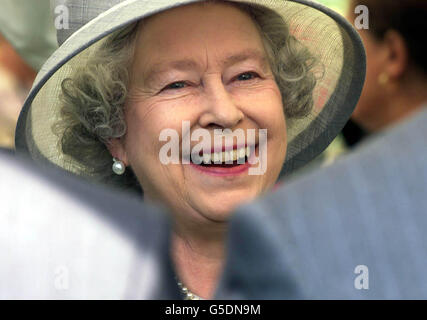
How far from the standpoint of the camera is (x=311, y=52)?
2.06 m

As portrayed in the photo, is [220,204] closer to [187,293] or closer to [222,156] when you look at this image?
[222,156]

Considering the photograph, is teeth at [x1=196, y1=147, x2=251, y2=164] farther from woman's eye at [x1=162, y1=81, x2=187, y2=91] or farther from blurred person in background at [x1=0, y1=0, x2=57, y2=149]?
blurred person in background at [x1=0, y1=0, x2=57, y2=149]

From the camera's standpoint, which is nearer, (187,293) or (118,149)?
(187,293)

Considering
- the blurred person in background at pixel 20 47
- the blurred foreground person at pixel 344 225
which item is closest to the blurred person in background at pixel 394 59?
the blurred person in background at pixel 20 47

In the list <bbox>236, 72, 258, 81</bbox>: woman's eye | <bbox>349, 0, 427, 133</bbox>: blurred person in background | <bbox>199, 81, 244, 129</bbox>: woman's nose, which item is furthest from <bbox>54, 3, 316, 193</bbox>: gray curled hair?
<bbox>349, 0, 427, 133</bbox>: blurred person in background

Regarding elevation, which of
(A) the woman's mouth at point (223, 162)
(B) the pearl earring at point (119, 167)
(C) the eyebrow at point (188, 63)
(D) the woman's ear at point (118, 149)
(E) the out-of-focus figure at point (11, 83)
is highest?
(E) the out-of-focus figure at point (11, 83)

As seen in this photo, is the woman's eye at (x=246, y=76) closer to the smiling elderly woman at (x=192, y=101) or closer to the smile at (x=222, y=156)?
the smiling elderly woman at (x=192, y=101)

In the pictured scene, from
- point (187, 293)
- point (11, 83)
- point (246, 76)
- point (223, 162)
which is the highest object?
point (11, 83)

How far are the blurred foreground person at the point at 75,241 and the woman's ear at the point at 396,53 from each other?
2.02 metres

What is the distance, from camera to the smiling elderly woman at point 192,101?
1674 millimetres

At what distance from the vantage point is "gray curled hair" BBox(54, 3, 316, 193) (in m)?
1.77

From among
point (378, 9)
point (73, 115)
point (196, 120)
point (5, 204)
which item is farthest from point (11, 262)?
point (378, 9)

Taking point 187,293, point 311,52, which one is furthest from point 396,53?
point 187,293

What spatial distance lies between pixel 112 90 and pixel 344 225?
55.3 inches
